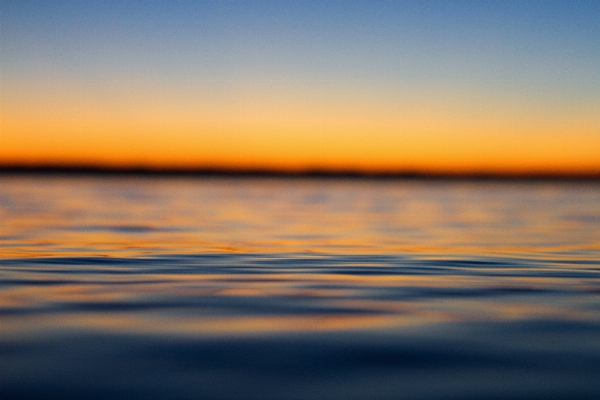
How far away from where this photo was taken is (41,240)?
14.0 m

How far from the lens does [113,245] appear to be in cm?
1326

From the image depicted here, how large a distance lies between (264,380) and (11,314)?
2.83 meters

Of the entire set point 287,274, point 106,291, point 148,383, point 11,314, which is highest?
point 287,274

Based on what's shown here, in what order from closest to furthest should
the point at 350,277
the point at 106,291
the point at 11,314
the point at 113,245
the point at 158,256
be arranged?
the point at 11,314
the point at 106,291
the point at 350,277
the point at 158,256
the point at 113,245

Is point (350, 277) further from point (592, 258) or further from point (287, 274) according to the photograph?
point (592, 258)

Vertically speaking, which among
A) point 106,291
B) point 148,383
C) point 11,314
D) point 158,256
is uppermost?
point 158,256

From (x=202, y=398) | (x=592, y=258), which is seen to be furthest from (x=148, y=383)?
(x=592, y=258)

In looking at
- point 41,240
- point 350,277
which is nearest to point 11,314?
point 350,277

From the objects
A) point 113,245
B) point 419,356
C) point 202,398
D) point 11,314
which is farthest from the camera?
point 113,245

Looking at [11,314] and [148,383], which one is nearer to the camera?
[148,383]

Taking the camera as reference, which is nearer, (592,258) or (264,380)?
(264,380)

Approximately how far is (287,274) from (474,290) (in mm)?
2414

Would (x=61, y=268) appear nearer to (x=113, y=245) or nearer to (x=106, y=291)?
(x=106, y=291)

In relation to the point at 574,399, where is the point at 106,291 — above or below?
above
